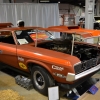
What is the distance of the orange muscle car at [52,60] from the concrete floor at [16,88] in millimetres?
145

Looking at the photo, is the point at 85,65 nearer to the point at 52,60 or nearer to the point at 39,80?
the point at 52,60

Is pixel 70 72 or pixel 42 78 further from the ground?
pixel 70 72

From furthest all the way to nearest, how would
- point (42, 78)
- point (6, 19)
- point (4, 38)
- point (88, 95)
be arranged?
point (6, 19)
point (4, 38)
point (42, 78)
point (88, 95)

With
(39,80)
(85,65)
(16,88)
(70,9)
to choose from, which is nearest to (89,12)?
(85,65)

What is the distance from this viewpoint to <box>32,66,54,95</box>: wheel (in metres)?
3.31

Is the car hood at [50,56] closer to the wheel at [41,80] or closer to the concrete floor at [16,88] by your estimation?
the wheel at [41,80]

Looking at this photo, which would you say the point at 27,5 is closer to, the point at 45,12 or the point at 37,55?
the point at 45,12

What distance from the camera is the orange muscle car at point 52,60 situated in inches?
119

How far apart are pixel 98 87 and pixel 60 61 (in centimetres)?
122

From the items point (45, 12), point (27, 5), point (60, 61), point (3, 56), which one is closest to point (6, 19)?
point (27, 5)

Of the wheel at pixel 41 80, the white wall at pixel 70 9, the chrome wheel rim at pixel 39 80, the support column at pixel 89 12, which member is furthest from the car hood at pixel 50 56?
the white wall at pixel 70 9

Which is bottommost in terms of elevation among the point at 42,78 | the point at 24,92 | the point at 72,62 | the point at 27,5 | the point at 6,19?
the point at 24,92

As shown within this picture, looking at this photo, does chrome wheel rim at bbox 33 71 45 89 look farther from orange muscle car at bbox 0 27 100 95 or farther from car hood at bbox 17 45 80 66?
car hood at bbox 17 45 80 66

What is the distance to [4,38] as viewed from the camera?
17.0 feet
